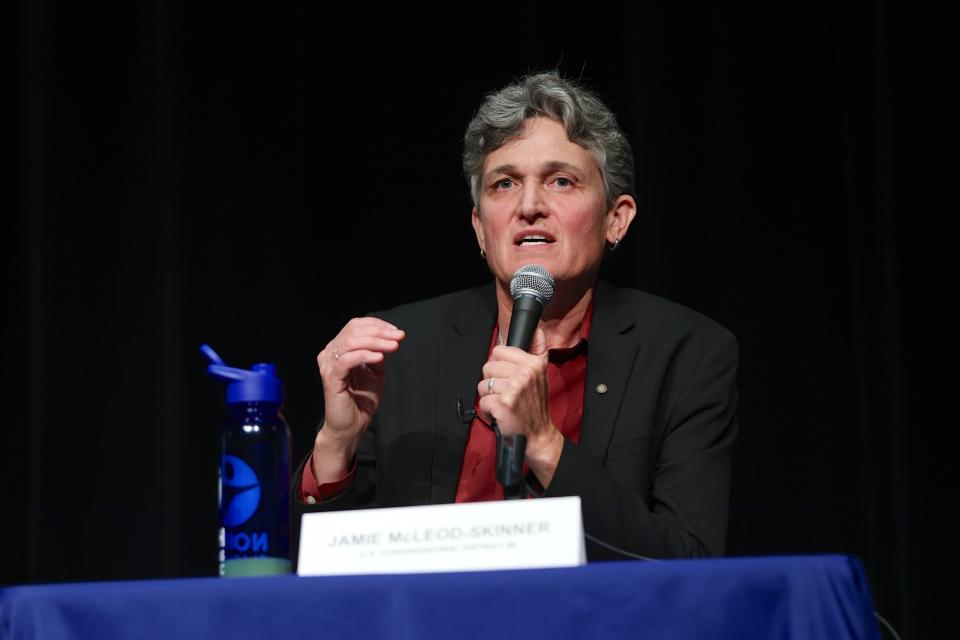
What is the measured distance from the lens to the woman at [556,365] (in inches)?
68.9

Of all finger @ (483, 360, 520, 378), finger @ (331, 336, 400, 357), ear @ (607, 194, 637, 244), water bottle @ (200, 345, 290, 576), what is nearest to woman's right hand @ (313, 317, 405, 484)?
finger @ (331, 336, 400, 357)

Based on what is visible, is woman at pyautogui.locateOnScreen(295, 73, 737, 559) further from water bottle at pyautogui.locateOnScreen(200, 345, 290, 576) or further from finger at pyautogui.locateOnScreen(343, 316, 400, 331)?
water bottle at pyautogui.locateOnScreen(200, 345, 290, 576)

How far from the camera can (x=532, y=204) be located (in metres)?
1.99

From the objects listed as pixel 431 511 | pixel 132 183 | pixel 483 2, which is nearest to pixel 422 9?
pixel 483 2

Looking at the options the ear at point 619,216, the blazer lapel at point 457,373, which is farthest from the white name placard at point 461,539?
the ear at point 619,216

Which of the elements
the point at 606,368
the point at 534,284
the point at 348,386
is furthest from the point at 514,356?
the point at 606,368

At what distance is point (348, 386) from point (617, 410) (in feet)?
1.71

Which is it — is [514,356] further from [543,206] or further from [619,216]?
[619,216]

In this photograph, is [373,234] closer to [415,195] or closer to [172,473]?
[415,195]

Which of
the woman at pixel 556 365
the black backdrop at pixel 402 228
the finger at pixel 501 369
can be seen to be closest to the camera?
the finger at pixel 501 369

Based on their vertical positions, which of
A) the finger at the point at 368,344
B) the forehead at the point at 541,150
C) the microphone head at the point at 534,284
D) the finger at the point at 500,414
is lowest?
the finger at the point at 500,414

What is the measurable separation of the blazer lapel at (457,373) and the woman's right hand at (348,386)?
0.82 feet

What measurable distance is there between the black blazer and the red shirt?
20mm

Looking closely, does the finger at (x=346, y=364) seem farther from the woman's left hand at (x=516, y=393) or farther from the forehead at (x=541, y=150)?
the forehead at (x=541, y=150)
